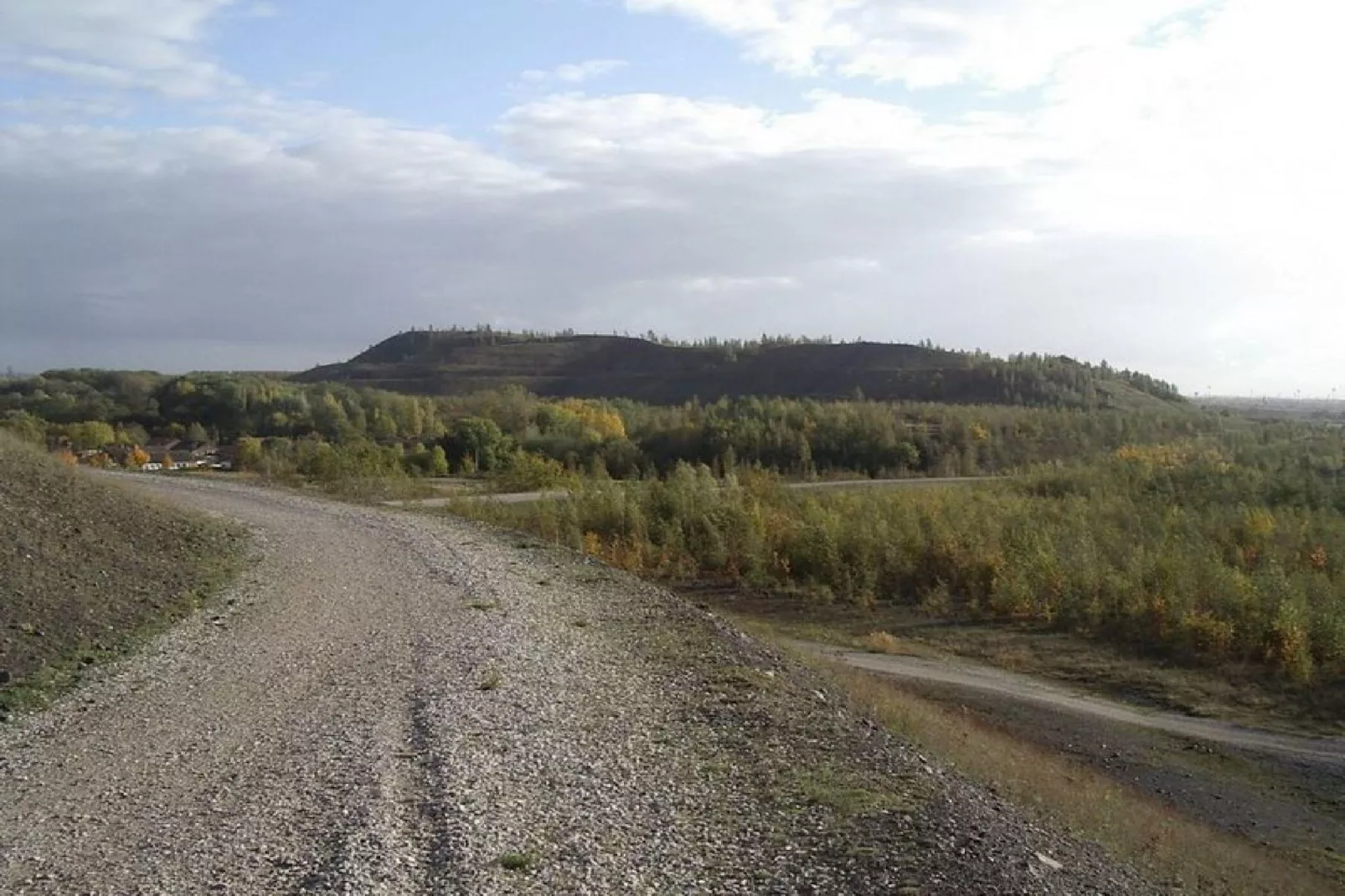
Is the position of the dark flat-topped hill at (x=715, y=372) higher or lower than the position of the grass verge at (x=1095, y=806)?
higher

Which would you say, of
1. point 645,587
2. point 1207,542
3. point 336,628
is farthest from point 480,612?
point 1207,542

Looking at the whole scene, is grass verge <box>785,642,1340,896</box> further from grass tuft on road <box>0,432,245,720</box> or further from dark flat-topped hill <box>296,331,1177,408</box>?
dark flat-topped hill <box>296,331,1177,408</box>

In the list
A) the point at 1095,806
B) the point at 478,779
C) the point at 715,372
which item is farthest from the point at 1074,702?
the point at 715,372

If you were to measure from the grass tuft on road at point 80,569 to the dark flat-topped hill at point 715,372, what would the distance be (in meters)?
82.9

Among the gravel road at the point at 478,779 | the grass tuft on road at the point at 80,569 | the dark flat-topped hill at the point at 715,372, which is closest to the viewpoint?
the gravel road at the point at 478,779

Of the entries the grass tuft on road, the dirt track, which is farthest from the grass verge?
the grass tuft on road

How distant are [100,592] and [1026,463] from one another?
56.7m

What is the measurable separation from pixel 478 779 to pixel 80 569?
27.5 feet

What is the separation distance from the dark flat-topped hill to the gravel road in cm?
8641

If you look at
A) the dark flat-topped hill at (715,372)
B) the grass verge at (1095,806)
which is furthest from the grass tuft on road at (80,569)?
the dark flat-topped hill at (715,372)

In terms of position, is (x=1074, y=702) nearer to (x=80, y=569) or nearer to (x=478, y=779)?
(x=478, y=779)

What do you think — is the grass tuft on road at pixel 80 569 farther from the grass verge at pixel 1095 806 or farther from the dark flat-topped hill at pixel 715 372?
the dark flat-topped hill at pixel 715 372

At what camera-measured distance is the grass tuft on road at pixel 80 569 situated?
11.2 metres

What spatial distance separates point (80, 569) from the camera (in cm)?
1437
